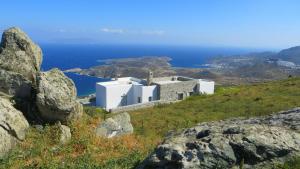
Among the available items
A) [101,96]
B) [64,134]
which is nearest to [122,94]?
[101,96]

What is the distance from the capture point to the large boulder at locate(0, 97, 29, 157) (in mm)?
16706

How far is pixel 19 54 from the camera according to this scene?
70.9 ft

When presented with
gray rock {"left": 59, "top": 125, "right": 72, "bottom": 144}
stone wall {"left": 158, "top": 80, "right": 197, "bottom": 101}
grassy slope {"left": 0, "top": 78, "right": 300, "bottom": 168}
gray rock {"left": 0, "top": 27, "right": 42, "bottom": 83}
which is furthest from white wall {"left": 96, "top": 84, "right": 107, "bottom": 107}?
gray rock {"left": 59, "top": 125, "right": 72, "bottom": 144}

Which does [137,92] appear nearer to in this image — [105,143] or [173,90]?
[173,90]

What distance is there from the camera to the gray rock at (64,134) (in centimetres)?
1892

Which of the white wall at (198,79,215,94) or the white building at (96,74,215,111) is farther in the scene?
the white wall at (198,79,215,94)

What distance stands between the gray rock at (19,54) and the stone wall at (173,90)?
120 ft

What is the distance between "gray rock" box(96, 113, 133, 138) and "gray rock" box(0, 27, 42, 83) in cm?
475

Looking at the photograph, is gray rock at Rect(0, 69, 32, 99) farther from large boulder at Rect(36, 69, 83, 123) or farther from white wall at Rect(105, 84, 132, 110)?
white wall at Rect(105, 84, 132, 110)

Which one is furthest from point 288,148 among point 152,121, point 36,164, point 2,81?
point 152,121

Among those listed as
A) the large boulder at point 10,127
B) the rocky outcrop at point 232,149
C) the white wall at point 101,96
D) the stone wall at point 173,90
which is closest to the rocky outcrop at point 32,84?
the large boulder at point 10,127

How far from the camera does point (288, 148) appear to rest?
8.92m

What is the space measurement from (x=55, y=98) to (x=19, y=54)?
4.27 m

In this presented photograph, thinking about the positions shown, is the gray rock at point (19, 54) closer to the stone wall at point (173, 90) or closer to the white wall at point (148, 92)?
the white wall at point (148, 92)
